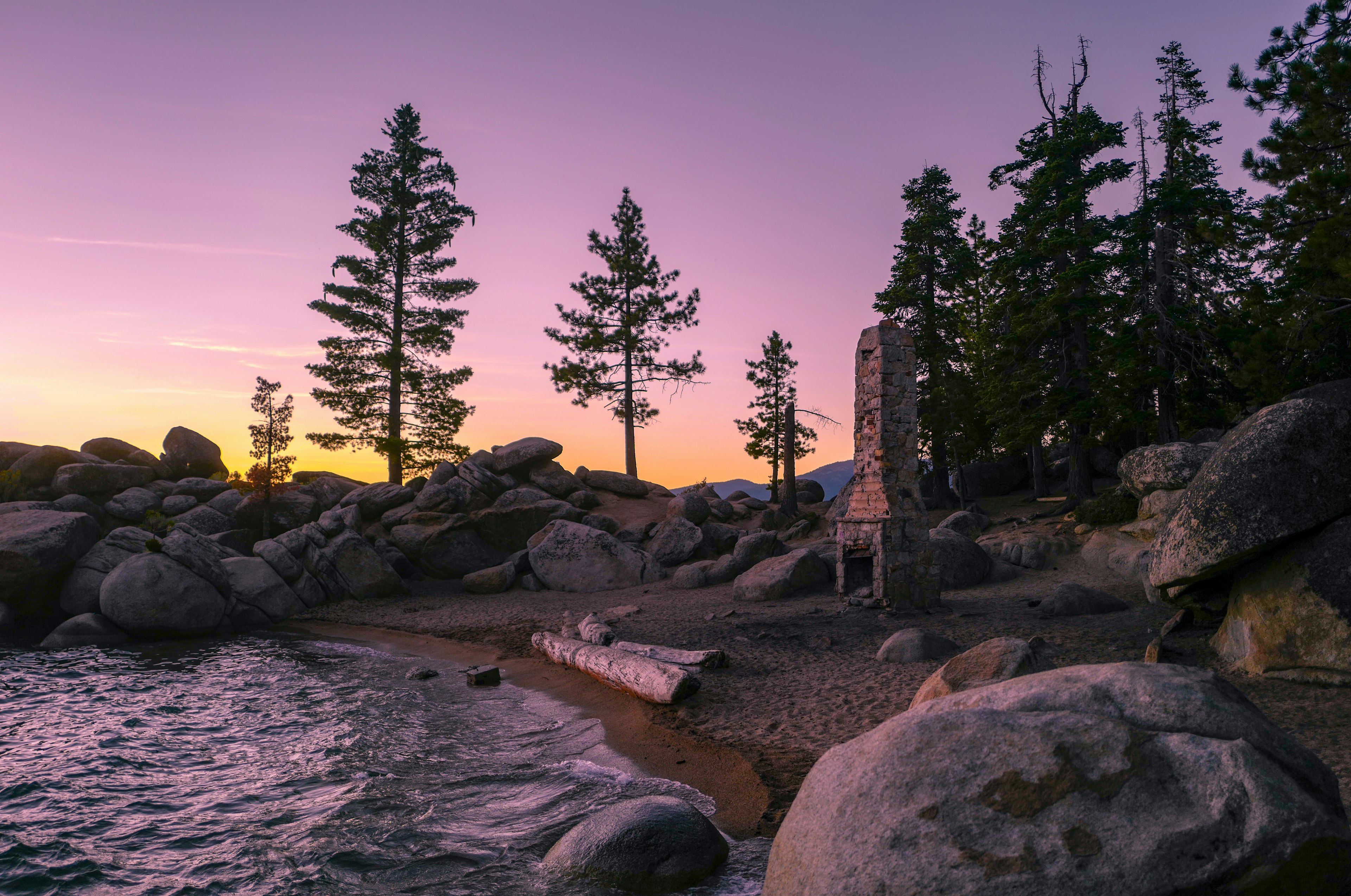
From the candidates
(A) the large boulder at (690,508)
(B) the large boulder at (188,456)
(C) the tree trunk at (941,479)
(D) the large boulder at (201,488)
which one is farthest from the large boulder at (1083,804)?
(B) the large boulder at (188,456)

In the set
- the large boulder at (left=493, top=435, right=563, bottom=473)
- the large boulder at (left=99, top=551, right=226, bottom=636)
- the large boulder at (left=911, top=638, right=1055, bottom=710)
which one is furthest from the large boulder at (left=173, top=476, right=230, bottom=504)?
the large boulder at (left=911, top=638, right=1055, bottom=710)

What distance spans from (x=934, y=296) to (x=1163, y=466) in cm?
1525

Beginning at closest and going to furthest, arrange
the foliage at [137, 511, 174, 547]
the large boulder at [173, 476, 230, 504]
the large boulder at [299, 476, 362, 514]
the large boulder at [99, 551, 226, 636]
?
the large boulder at [99, 551, 226, 636], the foliage at [137, 511, 174, 547], the large boulder at [299, 476, 362, 514], the large boulder at [173, 476, 230, 504]

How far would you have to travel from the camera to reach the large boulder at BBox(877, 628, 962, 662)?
1011cm

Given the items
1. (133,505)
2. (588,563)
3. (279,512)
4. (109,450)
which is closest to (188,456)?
(109,450)

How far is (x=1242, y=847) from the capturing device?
314 centimetres

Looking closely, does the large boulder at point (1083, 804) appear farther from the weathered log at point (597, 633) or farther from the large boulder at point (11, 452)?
the large boulder at point (11, 452)

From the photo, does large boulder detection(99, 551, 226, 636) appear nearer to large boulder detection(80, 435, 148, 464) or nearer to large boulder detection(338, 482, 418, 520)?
large boulder detection(338, 482, 418, 520)

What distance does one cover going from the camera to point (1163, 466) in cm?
1728

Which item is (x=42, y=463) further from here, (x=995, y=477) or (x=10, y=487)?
(x=995, y=477)

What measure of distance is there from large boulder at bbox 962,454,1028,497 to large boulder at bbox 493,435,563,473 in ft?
59.6

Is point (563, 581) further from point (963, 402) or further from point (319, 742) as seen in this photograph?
point (963, 402)

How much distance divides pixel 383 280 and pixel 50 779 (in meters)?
28.0

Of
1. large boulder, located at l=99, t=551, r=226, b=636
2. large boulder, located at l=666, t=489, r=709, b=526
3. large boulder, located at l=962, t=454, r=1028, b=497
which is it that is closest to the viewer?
large boulder, located at l=99, t=551, r=226, b=636
